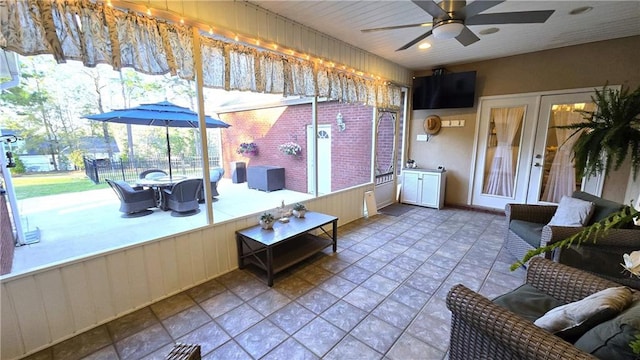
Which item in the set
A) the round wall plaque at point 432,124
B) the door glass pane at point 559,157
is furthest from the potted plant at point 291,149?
the door glass pane at point 559,157

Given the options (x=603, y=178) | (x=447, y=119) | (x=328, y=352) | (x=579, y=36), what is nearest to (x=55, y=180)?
(x=328, y=352)

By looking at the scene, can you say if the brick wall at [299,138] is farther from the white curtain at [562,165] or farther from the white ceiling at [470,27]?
the white curtain at [562,165]

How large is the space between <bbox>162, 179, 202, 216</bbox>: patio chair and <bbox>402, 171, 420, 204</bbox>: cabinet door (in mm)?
3820

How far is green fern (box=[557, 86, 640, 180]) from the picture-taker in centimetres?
272

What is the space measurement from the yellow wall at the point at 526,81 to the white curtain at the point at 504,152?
352 mm

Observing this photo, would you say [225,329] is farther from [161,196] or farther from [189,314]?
[161,196]

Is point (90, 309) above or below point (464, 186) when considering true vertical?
below

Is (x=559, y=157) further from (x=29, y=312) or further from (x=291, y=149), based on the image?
(x=29, y=312)

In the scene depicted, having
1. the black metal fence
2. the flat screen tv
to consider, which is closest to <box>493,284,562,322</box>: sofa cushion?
the black metal fence

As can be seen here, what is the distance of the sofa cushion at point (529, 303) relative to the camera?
4.83 ft

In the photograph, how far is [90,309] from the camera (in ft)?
6.34

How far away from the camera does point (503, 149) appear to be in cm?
463

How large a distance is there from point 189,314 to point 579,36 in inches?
221

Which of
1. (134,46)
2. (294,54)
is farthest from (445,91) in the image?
(134,46)
